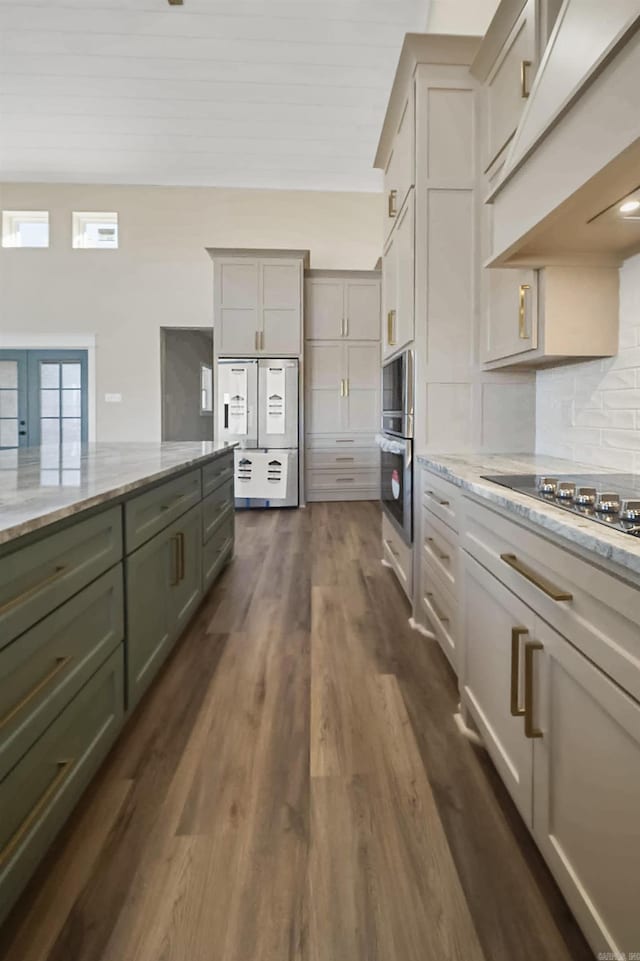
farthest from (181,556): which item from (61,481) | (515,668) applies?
(515,668)

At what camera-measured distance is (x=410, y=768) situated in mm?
1437

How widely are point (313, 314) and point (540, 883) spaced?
220 inches

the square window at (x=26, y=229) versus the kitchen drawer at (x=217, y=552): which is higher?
the square window at (x=26, y=229)

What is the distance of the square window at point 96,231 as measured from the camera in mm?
6621

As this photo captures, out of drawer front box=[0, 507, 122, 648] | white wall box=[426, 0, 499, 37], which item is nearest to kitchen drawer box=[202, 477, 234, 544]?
drawer front box=[0, 507, 122, 648]

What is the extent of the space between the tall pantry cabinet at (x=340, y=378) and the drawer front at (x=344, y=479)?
12 millimetres

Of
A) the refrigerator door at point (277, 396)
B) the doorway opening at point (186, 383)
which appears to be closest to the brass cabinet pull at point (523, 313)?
the refrigerator door at point (277, 396)

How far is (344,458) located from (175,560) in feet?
13.5

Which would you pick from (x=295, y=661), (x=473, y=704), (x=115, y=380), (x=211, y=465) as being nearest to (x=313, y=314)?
(x=115, y=380)

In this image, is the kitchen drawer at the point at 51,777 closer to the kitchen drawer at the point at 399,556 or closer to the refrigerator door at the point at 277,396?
the kitchen drawer at the point at 399,556

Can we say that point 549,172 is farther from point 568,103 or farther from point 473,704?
point 473,704

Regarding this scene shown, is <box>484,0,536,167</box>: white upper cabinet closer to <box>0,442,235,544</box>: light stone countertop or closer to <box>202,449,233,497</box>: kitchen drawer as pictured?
<box>0,442,235,544</box>: light stone countertop

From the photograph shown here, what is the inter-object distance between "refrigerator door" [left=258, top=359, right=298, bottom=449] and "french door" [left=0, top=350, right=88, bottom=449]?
2.70 m

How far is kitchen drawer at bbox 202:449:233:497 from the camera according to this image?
8.77ft
